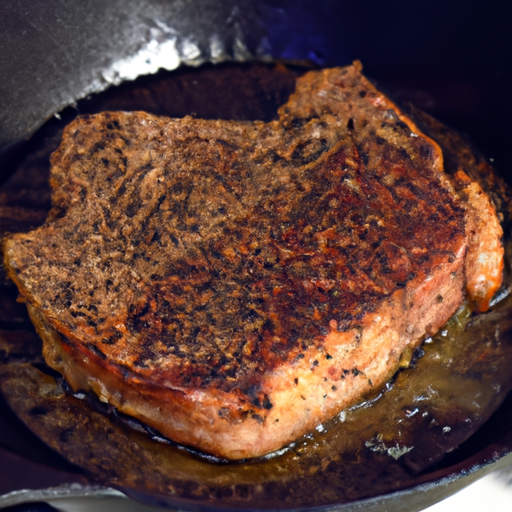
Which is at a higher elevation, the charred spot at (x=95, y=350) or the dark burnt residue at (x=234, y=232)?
the dark burnt residue at (x=234, y=232)

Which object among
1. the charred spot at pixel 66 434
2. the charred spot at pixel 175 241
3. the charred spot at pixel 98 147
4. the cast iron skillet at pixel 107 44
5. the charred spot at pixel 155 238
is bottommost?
the charred spot at pixel 66 434

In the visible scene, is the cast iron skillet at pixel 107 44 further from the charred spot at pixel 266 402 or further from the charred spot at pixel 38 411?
the charred spot at pixel 266 402

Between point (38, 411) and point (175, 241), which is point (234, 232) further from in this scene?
point (38, 411)

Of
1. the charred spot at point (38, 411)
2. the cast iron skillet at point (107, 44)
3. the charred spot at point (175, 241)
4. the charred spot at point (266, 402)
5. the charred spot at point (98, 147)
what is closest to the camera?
the charred spot at point (266, 402)

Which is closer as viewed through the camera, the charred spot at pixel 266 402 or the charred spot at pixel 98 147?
the charred spot at pixel 266 402

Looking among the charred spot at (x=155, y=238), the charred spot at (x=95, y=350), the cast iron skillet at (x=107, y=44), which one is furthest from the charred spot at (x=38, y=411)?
the cast iron skillet at (x=107, y=44)

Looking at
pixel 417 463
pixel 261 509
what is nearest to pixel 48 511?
pixel 261 509

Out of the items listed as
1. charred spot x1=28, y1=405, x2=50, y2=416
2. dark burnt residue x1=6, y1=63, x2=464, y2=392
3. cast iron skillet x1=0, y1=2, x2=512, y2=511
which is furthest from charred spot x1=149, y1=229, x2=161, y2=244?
cast iron skillet x1=0, y1=2, x2=512, y2=511

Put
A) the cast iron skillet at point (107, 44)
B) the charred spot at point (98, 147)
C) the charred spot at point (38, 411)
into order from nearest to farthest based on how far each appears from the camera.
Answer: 1. the charred spot at point (38, 411)
2. the charred spot at point (98, 147)
3. the cast iron skillet at point (107, 44)
